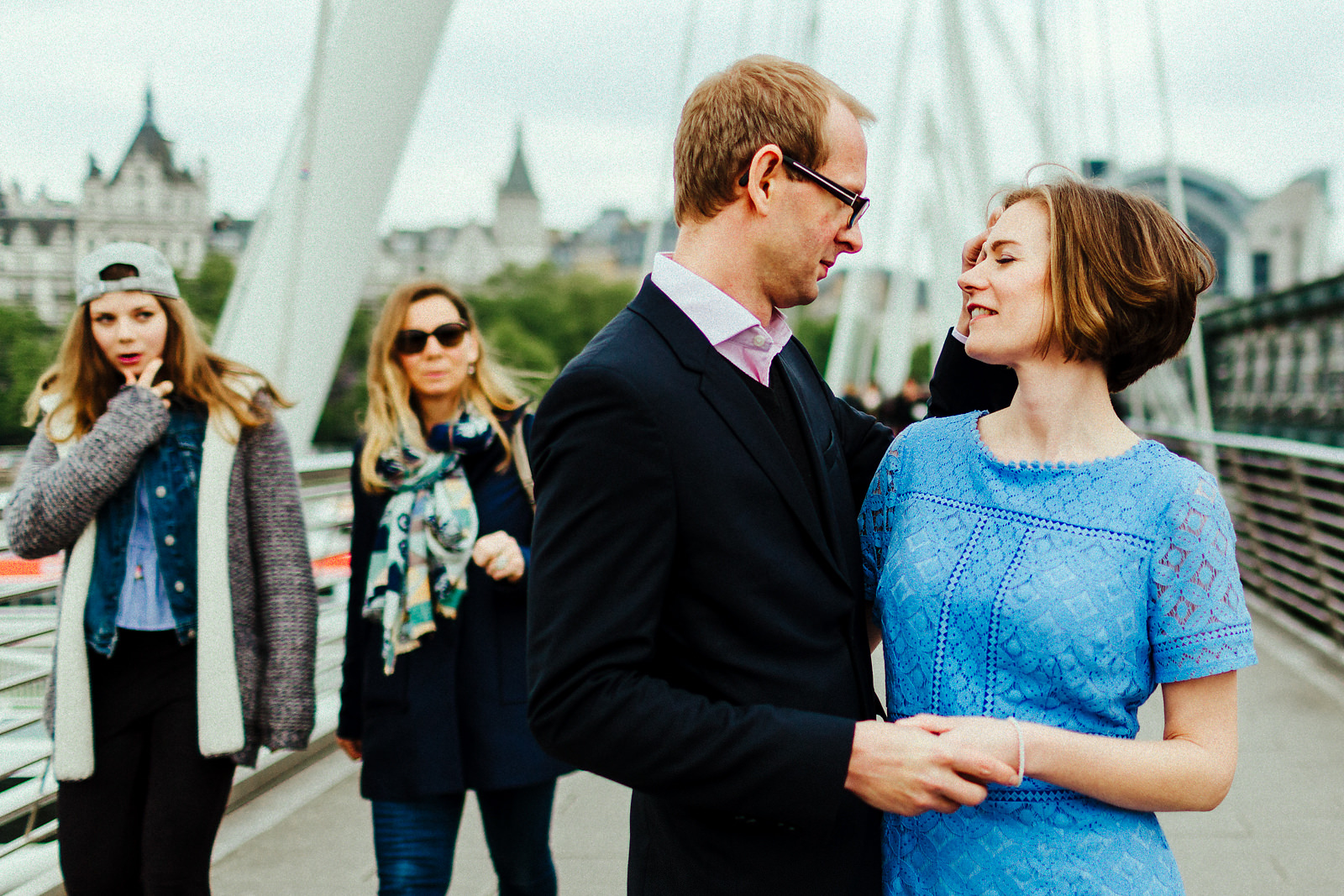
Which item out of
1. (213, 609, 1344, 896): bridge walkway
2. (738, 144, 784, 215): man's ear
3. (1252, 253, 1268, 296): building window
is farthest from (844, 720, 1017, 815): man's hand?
(1252, 253, 1268, 296): building window

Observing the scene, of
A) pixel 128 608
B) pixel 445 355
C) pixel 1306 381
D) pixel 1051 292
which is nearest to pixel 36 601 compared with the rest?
pixel 128 608

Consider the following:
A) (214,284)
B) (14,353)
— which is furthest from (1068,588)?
(214,284)

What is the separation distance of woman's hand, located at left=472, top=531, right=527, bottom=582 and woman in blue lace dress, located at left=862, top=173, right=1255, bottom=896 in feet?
3.19

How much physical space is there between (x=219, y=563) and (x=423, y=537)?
0.40 meters

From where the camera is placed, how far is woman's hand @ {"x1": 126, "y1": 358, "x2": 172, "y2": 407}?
2273mm

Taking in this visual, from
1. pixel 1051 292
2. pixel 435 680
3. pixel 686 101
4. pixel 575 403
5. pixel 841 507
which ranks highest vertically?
pixel 686 101

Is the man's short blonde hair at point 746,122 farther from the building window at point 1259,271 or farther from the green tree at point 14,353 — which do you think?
the building window at point 1259,271

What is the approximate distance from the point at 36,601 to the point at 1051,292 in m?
2.82

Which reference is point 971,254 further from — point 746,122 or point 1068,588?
point 1068,588

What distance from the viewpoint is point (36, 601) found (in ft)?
10.0

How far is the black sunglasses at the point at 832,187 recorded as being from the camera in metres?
1.36

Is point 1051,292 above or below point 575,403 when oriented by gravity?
above

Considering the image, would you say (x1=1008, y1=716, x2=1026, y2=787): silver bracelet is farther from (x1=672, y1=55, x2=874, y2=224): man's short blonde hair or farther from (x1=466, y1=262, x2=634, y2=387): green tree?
(x1=466, y1=262, x2=634, y2=387): green tree

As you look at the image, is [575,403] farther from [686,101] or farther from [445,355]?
[445,355]
